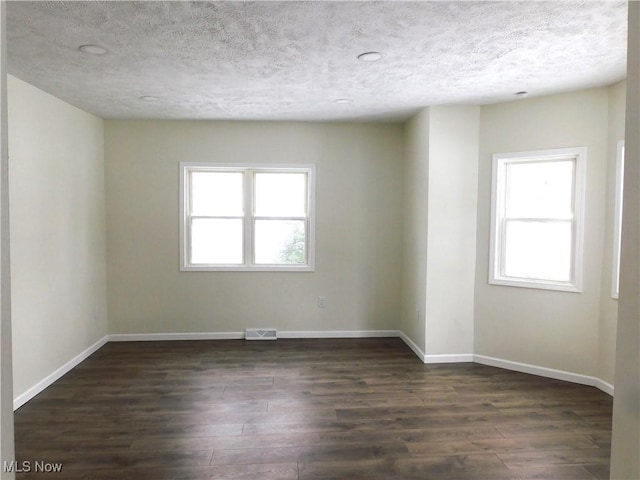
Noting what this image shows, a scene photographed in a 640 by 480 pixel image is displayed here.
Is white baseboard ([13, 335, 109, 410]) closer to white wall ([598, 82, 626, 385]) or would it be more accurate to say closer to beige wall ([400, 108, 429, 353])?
beige wall ([400, 108, 429, 353])

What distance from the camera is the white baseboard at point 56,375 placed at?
295 centimetres

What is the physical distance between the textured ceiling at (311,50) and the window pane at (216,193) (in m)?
1.06

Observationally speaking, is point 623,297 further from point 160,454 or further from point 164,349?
point 164,349

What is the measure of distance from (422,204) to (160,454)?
10.4 ft

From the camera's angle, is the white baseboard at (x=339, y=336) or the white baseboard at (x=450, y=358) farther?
the white baseboard at (x=450, y=358)

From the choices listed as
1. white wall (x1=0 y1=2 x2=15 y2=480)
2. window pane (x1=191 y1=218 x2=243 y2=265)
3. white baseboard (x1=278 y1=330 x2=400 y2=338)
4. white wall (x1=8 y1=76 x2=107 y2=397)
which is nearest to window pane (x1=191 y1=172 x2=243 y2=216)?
window pane (x1=191 y1=218 x2=243 y2=265)

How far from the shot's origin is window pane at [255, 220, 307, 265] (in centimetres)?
467

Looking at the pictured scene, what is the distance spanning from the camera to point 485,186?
3.77m

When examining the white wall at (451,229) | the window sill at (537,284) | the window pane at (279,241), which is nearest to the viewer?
the window sill at (537,284)

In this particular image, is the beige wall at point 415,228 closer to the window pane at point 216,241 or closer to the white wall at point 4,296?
the window pane at point 216,241

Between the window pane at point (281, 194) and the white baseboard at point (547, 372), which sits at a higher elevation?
the window pane at point (281, 194)

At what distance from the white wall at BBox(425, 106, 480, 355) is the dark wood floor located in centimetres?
36

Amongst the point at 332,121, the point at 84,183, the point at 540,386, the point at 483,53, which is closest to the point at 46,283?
the point at 84,183

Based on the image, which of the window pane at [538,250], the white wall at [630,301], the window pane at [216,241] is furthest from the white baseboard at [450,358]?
the white wall at [630,301]
